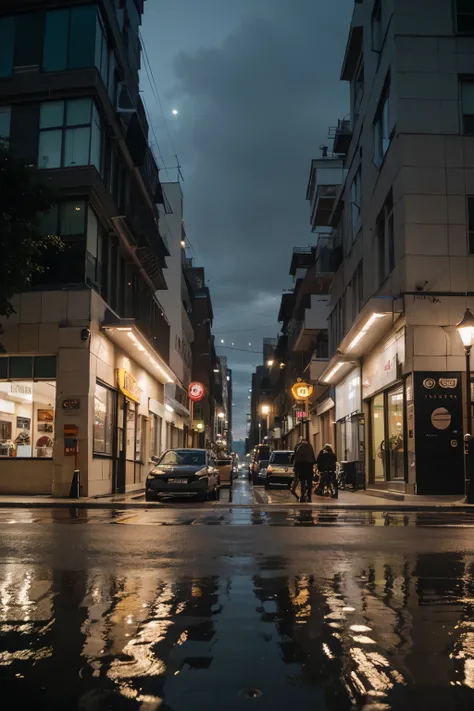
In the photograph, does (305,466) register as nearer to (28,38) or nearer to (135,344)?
(135,344)

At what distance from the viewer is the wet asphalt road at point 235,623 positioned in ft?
11.9

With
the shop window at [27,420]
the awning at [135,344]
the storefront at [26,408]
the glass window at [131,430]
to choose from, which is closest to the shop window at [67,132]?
the awning at [135,344]

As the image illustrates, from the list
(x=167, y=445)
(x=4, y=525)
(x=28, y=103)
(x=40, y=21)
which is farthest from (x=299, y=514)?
(x=167, y=445)

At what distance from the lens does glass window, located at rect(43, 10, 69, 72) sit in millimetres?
24328

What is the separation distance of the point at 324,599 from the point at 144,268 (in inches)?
1164

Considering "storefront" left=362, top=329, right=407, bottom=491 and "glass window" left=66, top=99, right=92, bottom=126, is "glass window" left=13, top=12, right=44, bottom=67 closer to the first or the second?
"glass window" left=66, top=99, right=92, bottom=126

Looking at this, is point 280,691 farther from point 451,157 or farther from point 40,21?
point 40,21

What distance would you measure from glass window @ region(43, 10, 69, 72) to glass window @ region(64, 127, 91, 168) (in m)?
2.39

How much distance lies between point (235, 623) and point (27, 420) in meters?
19.1

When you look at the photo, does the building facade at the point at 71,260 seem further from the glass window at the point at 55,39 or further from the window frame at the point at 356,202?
the window frame at the point at 356,202

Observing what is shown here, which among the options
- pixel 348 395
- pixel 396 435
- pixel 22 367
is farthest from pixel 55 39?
pixel 348 395

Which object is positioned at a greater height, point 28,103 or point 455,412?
point 28,103

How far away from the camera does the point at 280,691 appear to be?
3.64m

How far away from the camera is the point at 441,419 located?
808 inches
